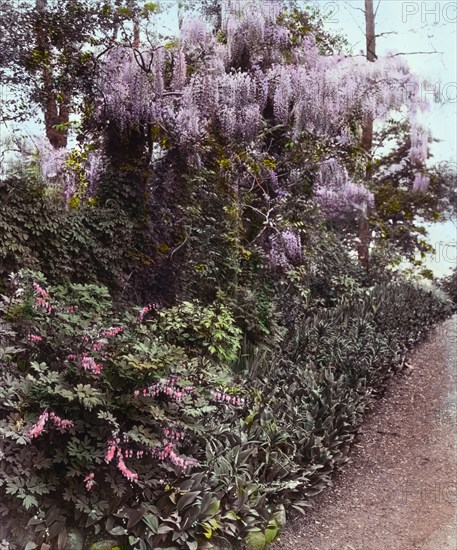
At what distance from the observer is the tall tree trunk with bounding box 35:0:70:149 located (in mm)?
5582

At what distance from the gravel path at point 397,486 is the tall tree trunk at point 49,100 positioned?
174 inches

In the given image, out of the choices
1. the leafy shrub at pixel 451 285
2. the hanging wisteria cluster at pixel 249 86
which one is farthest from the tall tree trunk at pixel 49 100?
the leafy shrub at pixel 451 285

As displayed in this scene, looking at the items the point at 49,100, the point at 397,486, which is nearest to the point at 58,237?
the point at 49,100

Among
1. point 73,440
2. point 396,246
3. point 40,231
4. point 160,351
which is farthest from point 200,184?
point 396,246

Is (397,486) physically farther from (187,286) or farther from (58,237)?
(58,237)

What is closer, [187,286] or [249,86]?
[187,286]

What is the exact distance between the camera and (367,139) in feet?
31.7

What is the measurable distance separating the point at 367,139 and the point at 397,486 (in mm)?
7007

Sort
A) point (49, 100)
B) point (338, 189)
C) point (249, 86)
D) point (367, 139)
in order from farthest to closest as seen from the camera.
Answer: point (367, 139) < point (338, 189) < point (249, 86) < point (49, 100)

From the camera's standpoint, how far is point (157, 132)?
5.76 meters

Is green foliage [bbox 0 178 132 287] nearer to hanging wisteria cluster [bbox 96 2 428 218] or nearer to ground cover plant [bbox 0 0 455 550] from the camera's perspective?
ground cover plant [bbox 0 0 455 550]

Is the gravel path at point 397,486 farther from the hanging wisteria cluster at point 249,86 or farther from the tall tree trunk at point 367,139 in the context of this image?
the tall tree trunk at point 367,139

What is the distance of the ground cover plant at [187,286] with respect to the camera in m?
2.66

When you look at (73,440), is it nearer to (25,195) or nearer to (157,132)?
(25,195)
